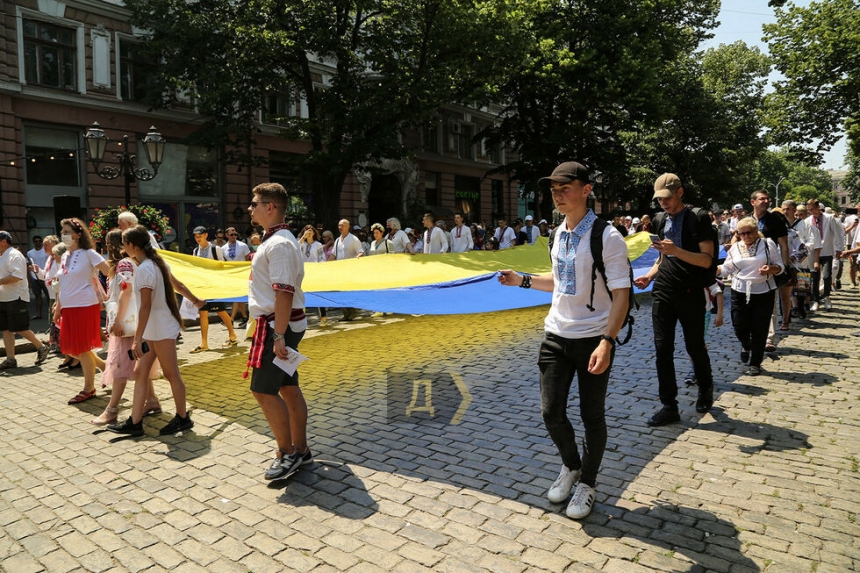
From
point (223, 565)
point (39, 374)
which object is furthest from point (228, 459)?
point (39, 374)

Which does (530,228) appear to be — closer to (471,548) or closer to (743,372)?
(743,372)

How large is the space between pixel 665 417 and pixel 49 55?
69.3 feet

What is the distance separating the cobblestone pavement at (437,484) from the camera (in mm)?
3641

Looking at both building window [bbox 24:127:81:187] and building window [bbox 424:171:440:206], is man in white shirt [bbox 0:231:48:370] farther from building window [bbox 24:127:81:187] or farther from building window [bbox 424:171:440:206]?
building window [bbox 424:171:440:206]

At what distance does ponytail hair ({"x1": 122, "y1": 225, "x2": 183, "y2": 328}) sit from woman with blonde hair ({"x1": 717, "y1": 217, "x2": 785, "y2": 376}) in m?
6.35

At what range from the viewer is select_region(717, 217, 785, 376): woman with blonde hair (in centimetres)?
751

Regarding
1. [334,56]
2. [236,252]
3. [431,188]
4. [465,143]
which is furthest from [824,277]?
[465,143]

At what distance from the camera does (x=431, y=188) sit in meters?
36.3

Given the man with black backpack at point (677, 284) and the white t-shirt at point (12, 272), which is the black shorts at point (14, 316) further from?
the man with black backpack at point (677, 284)

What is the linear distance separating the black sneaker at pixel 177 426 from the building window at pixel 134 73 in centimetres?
1837

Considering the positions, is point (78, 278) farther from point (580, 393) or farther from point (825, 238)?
point (825, 238)

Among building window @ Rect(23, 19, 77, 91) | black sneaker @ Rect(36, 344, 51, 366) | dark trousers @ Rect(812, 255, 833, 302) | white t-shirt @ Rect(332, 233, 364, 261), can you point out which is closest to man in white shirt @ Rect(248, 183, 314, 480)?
black sneaker @ Rect(36, 344, 51, 366)

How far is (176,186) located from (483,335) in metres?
16.3

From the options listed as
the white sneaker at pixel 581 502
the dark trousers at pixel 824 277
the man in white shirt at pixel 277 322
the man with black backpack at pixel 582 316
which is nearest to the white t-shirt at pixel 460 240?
the dark trousers at pixel 824 277
